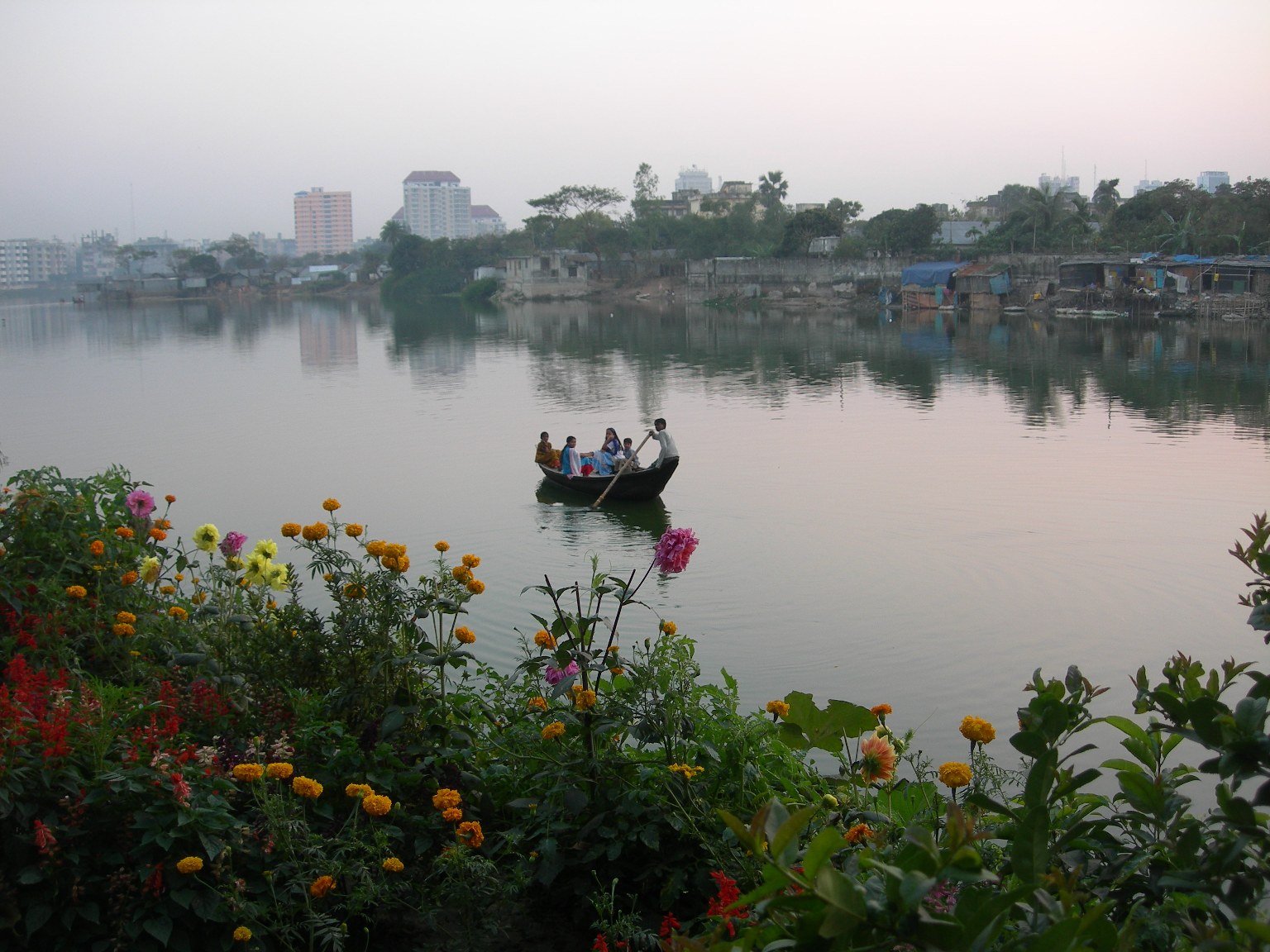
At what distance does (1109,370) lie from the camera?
76.3 ft

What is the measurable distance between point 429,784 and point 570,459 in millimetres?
9143

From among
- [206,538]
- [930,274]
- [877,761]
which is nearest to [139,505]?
[206,538]

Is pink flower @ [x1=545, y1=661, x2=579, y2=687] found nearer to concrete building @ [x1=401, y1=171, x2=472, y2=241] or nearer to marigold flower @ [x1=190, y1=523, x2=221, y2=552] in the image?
marigold flower @ [x1=190, y1=523, x2=221, y2=552]

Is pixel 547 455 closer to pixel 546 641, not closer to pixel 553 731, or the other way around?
pixel 546 641

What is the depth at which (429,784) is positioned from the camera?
311 cm

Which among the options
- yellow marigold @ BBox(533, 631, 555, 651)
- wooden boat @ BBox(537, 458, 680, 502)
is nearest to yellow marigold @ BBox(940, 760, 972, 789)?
yellow marigold @ BBox(533, 631, 555, 651)

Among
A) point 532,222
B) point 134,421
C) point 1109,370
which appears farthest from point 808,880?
point 532,222

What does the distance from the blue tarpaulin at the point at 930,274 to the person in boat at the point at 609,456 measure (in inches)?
1482

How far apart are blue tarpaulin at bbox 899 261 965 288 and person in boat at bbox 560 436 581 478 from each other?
38.1 metres

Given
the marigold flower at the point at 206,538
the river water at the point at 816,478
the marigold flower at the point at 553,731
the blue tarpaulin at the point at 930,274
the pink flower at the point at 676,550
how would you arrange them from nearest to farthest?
1. the marigold flower at the point at 553,731
2. the pink flower at the point at 676,550
3. the marigold flower at the point at 206,538
4. the river water at the point at 816,478
5. the blue tarpaulin at the point at 930,274

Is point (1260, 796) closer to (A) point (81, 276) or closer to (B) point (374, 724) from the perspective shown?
(B) point (374, 724)

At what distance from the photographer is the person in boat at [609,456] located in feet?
40.5

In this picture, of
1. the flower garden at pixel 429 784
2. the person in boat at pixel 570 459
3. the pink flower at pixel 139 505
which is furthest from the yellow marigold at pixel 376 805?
the person in boat at pixel 570 459

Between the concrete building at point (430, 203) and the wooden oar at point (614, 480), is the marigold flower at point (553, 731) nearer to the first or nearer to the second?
the wooden oar at point (614, 480)
